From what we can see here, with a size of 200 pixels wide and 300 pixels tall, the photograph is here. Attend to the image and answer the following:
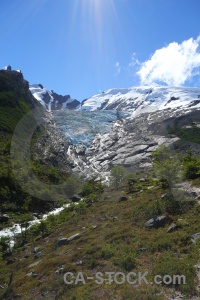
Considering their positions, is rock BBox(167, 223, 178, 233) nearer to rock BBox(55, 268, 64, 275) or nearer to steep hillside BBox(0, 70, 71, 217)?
rock BBox(55, 268, 64, 275)

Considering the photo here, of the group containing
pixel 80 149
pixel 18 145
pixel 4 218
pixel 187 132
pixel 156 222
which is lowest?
pixel 4 218

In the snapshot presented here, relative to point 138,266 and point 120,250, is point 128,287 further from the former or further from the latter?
point 120,250

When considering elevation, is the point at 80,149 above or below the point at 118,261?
above

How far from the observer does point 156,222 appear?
23.9 m

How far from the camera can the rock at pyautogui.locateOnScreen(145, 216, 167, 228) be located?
77.6ft

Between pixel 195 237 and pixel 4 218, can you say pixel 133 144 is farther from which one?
pixel 195 237

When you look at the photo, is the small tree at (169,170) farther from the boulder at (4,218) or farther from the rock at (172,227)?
the boulder at (4,218)

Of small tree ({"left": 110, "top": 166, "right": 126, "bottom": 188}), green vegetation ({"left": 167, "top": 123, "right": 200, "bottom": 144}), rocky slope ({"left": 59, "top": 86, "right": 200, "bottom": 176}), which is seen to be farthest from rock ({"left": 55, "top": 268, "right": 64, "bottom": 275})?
green vegetation ({"left": 167, "top": 123, "right": 200, "bottom": 144})

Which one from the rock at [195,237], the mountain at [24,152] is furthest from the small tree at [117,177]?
the rock at [195,237]

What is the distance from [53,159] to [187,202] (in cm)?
9881

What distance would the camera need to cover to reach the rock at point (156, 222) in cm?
2366

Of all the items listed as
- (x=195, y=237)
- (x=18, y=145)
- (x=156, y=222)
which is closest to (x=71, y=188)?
(x=18, y=145)

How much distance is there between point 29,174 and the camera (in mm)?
81438

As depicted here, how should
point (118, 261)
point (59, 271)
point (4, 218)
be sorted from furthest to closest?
point (4, 218)
point (59, 271)
point (118, 261)
